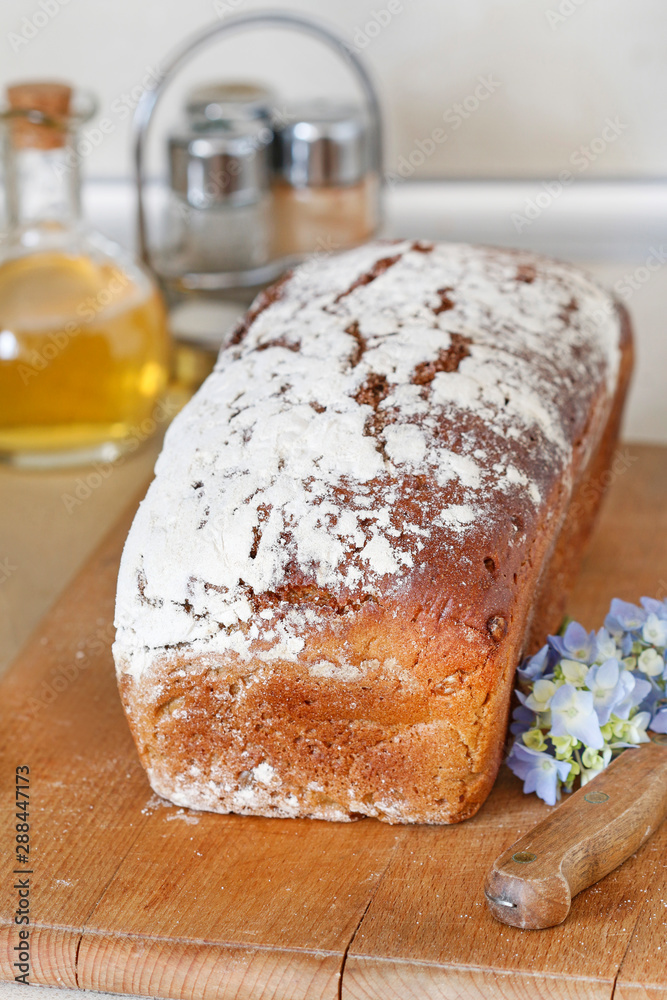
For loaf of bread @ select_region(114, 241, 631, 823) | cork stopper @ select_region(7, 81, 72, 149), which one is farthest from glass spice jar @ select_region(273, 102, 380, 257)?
loaf of bread @ select_region(114, 241, 631, 823)

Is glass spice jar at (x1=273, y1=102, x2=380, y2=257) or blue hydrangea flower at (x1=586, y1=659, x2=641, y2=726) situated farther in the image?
glass spice jar at (x1=273, y1=102, x2=380, y2=257)

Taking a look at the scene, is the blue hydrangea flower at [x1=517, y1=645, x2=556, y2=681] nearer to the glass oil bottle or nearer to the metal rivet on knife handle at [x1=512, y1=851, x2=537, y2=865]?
the metal rivet on knife handle at [x1=512, y1=851, x2=537, y2=865]

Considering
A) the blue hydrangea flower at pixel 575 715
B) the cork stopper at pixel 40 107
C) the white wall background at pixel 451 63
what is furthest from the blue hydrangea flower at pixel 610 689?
the white wall background at pixel 451 63

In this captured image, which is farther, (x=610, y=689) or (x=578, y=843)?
(x=610, y=689)

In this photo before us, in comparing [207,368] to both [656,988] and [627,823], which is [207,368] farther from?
[656,988]

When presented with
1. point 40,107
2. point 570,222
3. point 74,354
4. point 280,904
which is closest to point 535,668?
point 280,904

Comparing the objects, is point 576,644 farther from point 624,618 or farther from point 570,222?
point 570,222

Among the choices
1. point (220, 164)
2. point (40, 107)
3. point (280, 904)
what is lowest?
point (280, 904)
